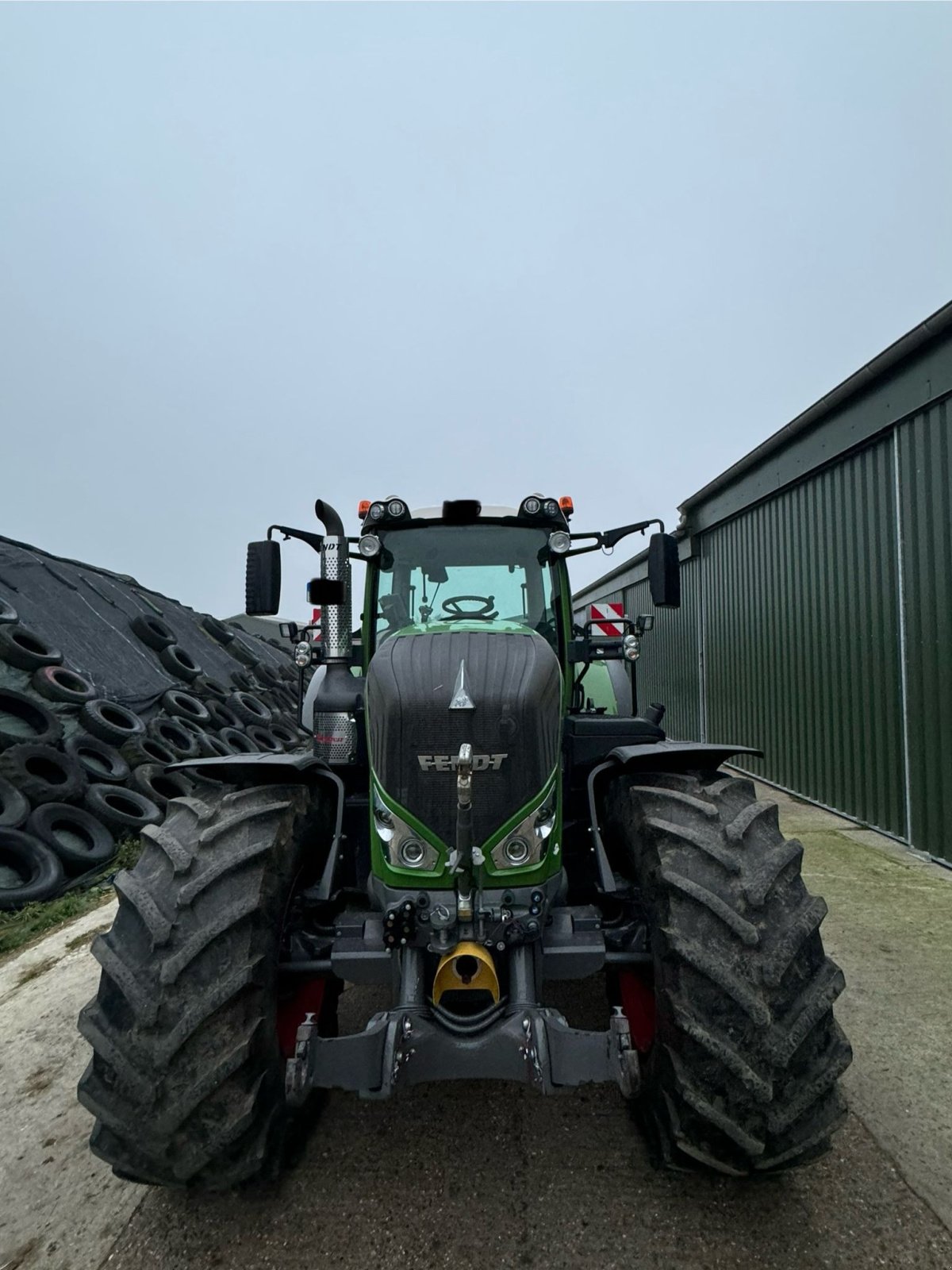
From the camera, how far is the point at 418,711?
2.14 metres

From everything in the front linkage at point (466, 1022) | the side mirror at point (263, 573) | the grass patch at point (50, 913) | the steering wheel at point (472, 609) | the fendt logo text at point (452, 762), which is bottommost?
the grass patch at point (50, 913)

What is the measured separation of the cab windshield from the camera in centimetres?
320

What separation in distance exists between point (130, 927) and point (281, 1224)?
0.98 metres

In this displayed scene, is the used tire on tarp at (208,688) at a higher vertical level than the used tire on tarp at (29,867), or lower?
higher

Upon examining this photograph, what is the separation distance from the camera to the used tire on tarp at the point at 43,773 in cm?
522

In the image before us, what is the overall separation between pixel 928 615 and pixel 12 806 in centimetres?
715

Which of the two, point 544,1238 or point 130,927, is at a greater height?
point 130,927

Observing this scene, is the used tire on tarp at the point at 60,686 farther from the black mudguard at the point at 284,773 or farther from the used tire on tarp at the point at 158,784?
the black mudguard at the point at 284,773

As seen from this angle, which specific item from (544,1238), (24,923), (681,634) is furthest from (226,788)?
(681,634)

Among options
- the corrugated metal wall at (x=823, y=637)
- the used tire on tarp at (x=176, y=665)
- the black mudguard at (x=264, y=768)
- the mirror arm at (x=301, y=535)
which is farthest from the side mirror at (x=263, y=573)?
the used tire on tarp at (x=176, y=665)

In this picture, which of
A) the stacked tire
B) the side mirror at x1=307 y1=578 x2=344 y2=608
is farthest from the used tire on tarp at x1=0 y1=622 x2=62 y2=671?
the side mirror at x1=307 y1=578 x2=344 y2=608

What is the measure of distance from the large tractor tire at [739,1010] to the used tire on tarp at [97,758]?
531 centimetres

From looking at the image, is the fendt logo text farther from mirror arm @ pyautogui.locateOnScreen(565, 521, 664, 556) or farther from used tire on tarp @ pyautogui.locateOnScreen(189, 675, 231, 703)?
used tire on tarp @ pyautogui.locateOnScreen(189, 675, 231, 703)

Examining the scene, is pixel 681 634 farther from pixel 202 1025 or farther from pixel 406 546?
pixel 202 1025
